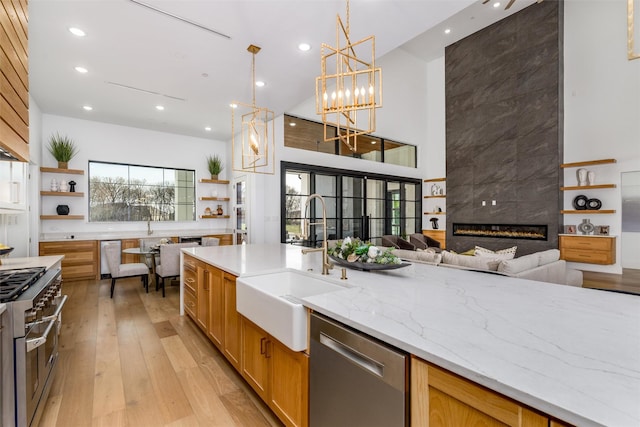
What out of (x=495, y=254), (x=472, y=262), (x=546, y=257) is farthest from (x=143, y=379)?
(x=495, y=254)

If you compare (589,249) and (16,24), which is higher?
(16,24)

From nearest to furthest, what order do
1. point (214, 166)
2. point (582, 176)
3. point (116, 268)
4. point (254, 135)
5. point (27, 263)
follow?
point (27, 263) → point (254, 135) → point (116, 268) → point (582, 176) → point (214, 166)

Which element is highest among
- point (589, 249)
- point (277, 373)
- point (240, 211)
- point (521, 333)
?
point (240, 211)

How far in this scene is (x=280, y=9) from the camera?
267 cm

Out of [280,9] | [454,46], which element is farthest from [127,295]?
[454,46]

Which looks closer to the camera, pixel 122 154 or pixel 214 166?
pixel 122 154

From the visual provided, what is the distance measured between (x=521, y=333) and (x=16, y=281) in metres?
2.59

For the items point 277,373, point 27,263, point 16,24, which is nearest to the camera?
point 277,373

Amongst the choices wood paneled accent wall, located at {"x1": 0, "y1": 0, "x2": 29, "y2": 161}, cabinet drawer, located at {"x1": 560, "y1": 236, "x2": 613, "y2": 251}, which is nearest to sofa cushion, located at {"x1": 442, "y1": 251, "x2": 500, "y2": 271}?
wood paneled accent wall, located at {"x1": 0, "y1": 0, "x2": 29, "y2": 161}

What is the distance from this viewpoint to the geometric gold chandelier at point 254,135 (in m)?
3.45

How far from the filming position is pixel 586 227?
5918 mm

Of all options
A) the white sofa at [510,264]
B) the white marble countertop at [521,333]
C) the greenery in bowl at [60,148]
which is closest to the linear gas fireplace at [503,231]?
the white sofa at [510,264]

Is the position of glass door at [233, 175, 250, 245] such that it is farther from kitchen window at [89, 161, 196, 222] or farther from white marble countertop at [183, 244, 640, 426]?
white marble countertop at [183, 244, 640, 426]

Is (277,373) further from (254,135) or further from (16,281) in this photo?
(254,135)
